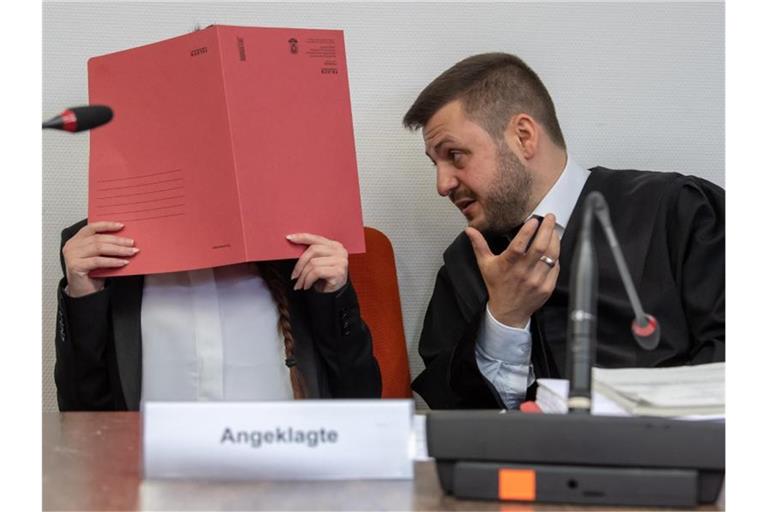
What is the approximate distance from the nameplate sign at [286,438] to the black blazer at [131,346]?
0.81 meters

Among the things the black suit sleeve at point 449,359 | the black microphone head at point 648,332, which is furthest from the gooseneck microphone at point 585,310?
the black suit sleeve at point 449,359

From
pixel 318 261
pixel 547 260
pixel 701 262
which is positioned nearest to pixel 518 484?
pixel 318 261

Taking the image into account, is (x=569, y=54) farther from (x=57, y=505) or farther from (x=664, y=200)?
(x=57, y=505)

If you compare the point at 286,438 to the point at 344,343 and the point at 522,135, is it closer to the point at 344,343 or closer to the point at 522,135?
the point at 344,343

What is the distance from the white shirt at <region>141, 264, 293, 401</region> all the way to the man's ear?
0.63 m

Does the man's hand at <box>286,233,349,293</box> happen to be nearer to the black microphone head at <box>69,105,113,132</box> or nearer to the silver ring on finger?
the silver ring on finger

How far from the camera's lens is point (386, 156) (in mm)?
2336

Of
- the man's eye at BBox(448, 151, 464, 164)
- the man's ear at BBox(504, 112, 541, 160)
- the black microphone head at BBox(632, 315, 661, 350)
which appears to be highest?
the man's ear at BBox(504, 112, 541, 160)

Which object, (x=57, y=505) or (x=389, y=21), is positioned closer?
(x=57, y=505)

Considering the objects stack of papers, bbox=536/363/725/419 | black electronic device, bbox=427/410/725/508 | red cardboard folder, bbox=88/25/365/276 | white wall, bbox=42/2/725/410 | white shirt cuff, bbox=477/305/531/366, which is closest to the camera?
black electronic device, bbox=427/410/725/508

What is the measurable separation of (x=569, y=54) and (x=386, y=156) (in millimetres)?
502

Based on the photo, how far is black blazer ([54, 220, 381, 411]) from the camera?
1.81 metres

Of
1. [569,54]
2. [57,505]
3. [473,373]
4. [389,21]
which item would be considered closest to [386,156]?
[389,21]

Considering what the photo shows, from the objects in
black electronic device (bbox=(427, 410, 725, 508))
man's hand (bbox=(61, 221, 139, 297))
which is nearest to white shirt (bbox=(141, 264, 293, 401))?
man's hand (bbox=(61, 221, 139, 297))
